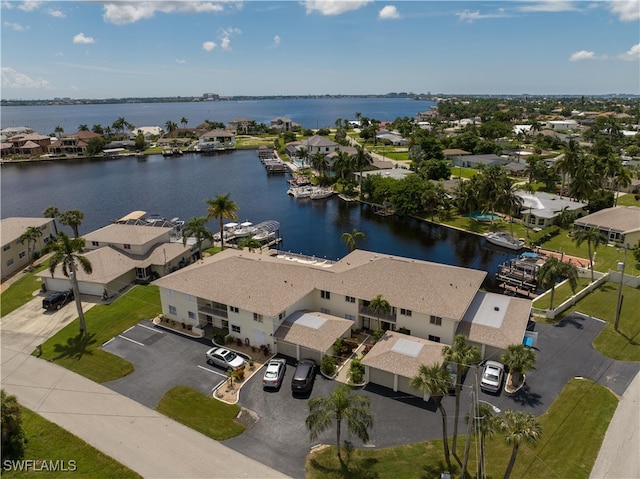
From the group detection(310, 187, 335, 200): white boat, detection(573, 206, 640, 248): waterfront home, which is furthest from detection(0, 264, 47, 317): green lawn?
detection(573, 206, 640, 248): waterfront home

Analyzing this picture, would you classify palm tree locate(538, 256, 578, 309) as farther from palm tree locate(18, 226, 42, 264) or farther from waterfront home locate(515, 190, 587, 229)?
palm tree locate(18, 226, 42, 264)

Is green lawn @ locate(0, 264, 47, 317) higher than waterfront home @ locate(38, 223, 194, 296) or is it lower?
lower

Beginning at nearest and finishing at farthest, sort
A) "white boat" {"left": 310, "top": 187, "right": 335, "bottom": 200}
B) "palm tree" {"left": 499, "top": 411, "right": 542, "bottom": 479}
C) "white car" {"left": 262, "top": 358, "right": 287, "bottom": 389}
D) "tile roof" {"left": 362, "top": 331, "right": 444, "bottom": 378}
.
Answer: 1. "palm tree" {"left": 499, "top": 411, "right": 542, "bottom": 479}
2. "tile roof" {"left": 362, "top": 331, "right": 444, "bottom": 378}
3. "white car" {"left": 262, "top": 358, "right": 287, "bottom": 389}
4. "white boat" {"left": 310, "top": 187, "right": 335, "bottom": 200}

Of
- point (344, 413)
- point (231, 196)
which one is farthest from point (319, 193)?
point (344, 413)

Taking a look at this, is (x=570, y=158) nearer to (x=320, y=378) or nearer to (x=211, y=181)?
(x=320, y=378)

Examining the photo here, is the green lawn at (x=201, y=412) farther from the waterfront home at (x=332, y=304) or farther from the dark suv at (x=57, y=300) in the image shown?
the dark suv at (x=57, y=300)

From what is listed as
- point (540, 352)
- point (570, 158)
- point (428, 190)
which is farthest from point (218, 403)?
point (570, 158)

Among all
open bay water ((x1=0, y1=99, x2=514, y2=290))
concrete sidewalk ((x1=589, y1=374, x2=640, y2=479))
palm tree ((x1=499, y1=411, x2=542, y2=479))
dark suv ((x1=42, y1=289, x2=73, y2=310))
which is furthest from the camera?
open bay water ((x1=0, y1=99, x2=514, y2=290))
